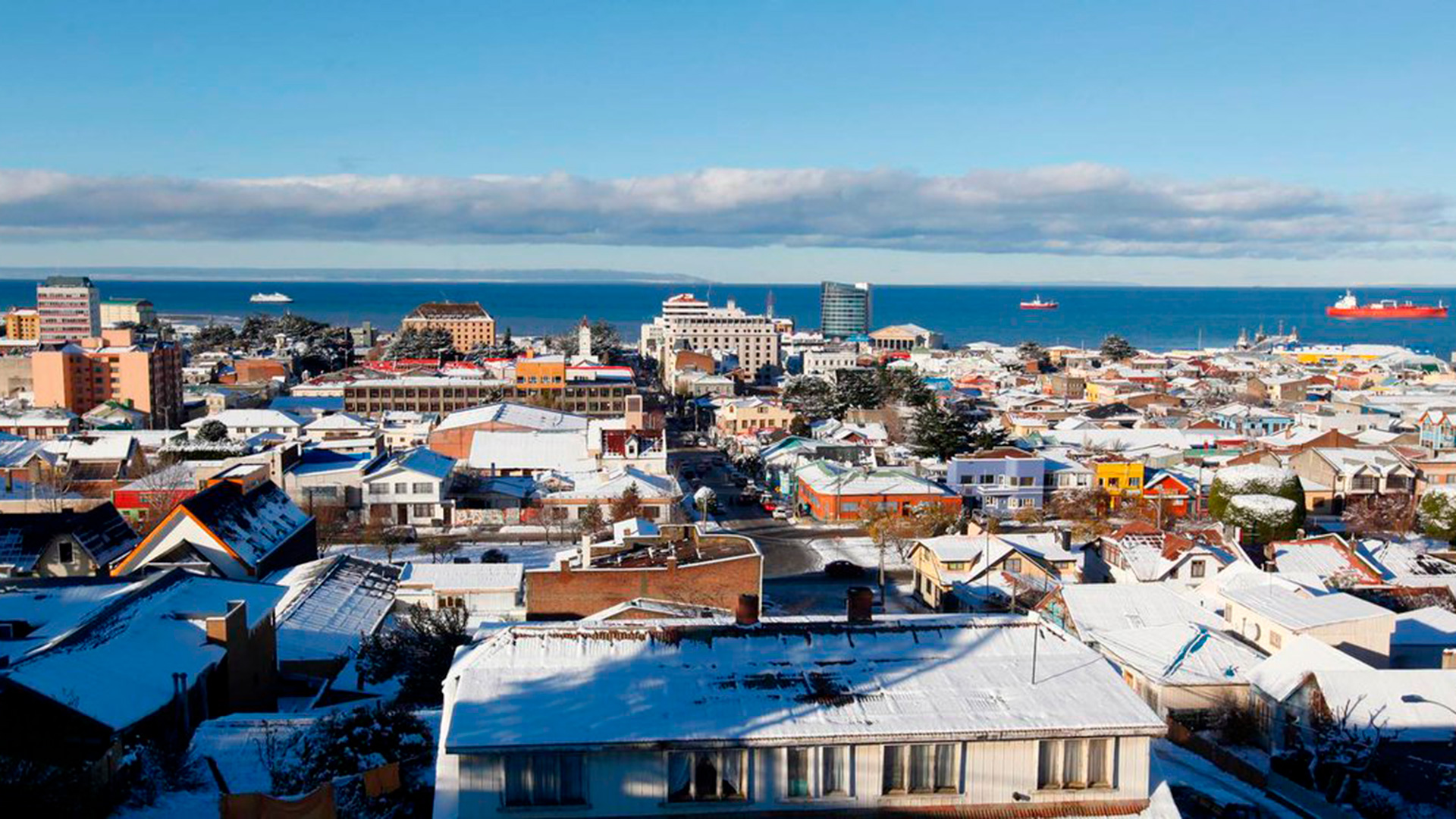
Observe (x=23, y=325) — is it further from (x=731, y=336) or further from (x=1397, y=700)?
(x=1397, y=700)

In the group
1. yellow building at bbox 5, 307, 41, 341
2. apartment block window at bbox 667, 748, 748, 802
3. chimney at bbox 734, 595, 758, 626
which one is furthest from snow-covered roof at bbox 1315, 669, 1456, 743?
yellow building at bbox 5, 307, 41, 341

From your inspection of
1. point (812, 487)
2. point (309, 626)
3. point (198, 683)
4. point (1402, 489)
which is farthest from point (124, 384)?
point (1402, 489)

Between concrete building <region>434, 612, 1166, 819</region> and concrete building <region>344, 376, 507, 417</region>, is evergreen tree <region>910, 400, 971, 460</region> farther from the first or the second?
Result: concrete building <region>434, 612, 1166, 819</region>

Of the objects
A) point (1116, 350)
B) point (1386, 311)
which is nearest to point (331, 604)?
point (1116, 350)

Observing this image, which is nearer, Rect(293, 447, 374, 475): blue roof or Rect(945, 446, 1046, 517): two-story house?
Rect(293, 447, 374, 475): blue roof

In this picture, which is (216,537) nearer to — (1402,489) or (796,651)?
(796,651)

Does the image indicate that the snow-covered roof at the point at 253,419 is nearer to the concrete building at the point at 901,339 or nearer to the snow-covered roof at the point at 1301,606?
the snow-covered roof at the point at 1301,606
